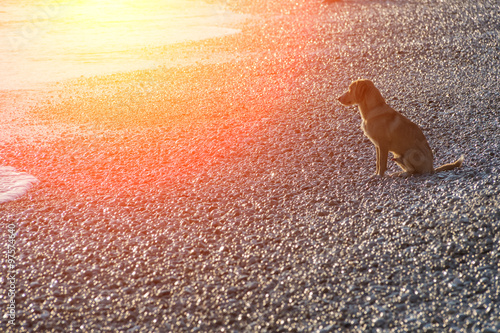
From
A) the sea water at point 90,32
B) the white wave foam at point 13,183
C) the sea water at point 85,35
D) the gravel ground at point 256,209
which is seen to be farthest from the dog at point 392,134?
the sea water at point 90,32

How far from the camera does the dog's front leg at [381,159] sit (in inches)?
320

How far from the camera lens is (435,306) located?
5.34 meters

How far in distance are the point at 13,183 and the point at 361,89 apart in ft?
18.3

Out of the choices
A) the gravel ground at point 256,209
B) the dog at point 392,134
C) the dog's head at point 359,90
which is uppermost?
the dog's head at point 359,90

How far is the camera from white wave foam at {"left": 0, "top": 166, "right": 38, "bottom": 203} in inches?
345

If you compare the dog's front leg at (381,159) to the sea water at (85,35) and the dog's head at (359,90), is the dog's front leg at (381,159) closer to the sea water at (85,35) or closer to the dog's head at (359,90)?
the dog's head at (359,90)

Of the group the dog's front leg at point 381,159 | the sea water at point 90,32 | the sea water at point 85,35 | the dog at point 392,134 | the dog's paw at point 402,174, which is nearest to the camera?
the dog at point 392,134

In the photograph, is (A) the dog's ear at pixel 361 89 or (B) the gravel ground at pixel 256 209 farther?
(A) the dog's ear at pixel 361 89

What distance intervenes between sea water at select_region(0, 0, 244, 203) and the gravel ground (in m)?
1.64

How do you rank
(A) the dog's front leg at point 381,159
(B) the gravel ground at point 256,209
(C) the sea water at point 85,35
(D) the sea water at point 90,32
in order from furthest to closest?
(D) the sea water at point 90,32
(C) the sea water at point 85,35
(A) the dog's front leg at point 381,159
(B) the gravel ground at point 256,209

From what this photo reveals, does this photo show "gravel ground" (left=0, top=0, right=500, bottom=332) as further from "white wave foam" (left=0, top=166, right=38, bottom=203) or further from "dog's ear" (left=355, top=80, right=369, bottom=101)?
"dog's ear" (left=355, top=80, right=369, bottom=101)

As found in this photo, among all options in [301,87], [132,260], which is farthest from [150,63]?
[132,260]

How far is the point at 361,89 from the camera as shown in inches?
324

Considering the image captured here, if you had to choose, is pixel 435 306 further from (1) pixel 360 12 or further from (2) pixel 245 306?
(1) pixel 360 12
